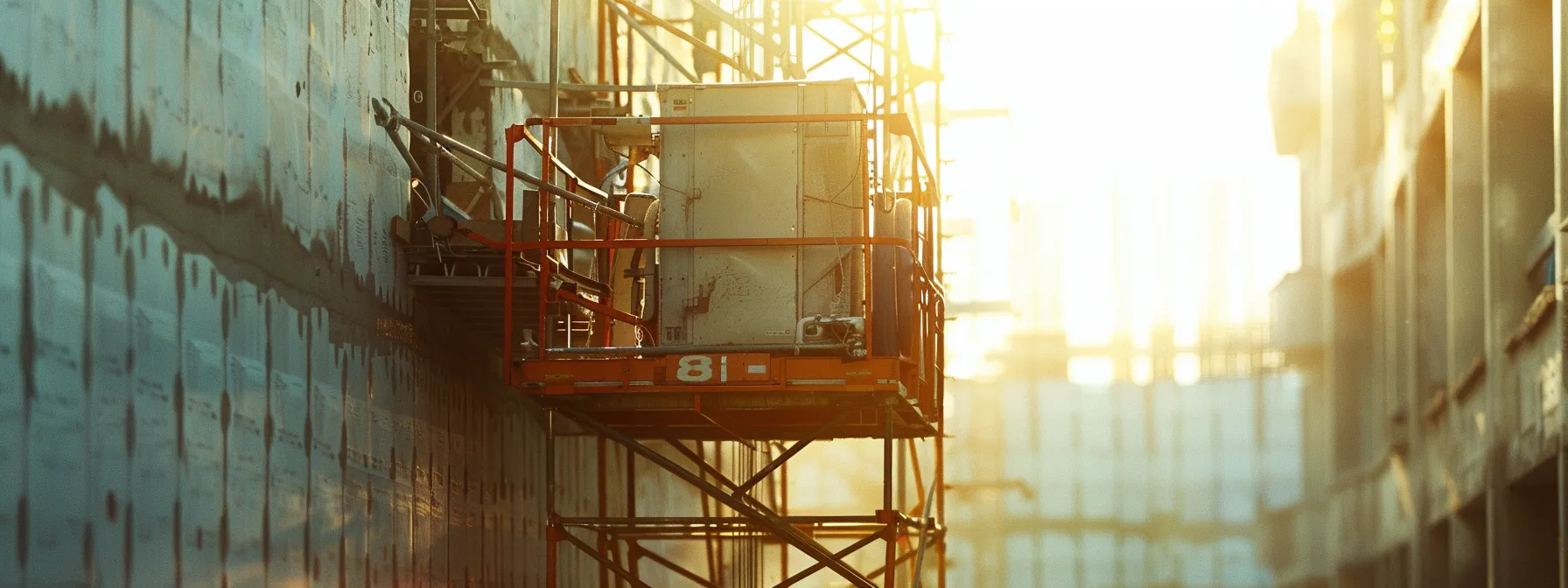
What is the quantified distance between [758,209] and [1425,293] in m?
14.7

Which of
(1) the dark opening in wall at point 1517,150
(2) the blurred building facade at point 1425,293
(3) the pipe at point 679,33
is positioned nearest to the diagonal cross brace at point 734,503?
(3) the pipe at point 679,33

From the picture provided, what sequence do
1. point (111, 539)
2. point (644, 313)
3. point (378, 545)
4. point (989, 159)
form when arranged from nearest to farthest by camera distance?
point (111, 539)
point (378, 545)
point (644, 313)
point (989, 159)

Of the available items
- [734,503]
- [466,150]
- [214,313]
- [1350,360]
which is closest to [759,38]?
[466,150]

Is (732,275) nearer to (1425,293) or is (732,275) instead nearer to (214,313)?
(214,313)

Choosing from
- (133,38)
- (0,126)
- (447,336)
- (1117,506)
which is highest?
(133,38)

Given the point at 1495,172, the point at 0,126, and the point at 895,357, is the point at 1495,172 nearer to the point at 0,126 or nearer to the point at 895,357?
the point at 895,357

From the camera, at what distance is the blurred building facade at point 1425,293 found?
1608 cm

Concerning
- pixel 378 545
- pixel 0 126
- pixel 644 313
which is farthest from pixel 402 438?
pixel 0 126

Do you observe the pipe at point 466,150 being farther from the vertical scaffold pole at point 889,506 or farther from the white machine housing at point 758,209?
the vertical scaffold pole at point 889,506

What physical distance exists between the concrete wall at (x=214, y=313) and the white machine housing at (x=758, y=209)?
68.0 inches

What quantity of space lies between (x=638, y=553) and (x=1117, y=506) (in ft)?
103

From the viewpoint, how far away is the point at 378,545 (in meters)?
10.3

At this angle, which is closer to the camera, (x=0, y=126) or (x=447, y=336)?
(x=0, y=126)

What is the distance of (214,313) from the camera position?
7992 millimetres
